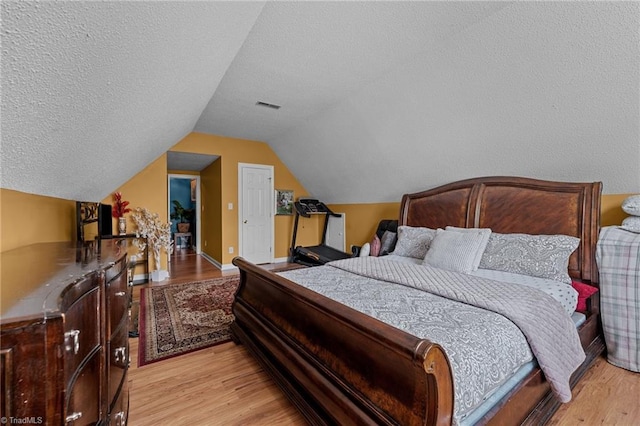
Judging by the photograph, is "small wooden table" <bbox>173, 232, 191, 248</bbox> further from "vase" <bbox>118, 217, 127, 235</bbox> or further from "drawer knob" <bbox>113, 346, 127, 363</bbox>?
"drawer knob" <bbox>113, 346, 127, 363</bbox>

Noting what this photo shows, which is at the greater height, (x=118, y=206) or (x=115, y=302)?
(x=118, y=206)

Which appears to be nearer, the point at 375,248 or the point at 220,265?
the point at 375,248

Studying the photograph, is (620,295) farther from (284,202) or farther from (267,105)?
(284,202)

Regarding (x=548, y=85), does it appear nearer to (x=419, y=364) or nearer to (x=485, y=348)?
(x=485, y=348)

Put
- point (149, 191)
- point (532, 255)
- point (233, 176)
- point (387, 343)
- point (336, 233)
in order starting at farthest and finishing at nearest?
point (336, 233), point (233, 176), point (149, 191), point (532, 255), point (387, 343)

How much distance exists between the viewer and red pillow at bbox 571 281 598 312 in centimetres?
208

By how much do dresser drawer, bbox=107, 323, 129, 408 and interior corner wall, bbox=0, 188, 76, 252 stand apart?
0.71 m

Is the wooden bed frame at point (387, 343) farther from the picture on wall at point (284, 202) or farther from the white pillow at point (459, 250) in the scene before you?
the picture on wall at point (284, 202)

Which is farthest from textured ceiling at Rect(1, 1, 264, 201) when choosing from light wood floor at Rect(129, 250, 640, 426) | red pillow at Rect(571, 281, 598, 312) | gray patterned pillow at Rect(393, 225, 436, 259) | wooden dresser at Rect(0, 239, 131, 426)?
red pillow at Rect(571, 281, 598, 312)

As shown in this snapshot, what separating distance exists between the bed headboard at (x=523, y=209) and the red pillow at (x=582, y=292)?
0.19 m

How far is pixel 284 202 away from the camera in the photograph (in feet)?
18.9

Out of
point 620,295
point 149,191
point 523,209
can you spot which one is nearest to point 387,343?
point 620,295

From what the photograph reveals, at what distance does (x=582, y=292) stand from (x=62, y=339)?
3.00m

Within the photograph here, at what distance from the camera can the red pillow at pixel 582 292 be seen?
2.08 m
